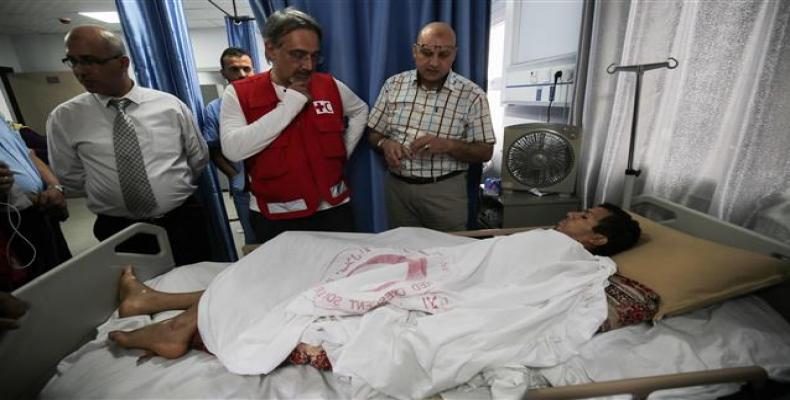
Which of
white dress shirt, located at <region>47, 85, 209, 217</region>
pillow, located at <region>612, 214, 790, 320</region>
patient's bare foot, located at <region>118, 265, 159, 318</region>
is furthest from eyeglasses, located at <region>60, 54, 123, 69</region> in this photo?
pillow, located at <region>612, 214, 790, 320</region>

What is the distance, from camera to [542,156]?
1.98m

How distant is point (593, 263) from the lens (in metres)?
1.22

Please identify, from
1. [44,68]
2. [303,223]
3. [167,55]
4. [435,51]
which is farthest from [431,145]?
[44,68]

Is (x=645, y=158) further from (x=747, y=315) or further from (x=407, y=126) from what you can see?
(x=407, y=126)

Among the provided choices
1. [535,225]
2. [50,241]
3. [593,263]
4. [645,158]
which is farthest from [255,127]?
[645,158]

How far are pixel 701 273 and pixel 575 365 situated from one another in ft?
1.87

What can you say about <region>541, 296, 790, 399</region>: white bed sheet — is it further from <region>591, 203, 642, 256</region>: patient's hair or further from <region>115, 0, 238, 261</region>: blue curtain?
<region>115, 0, 238, 261</region>: blue curtain

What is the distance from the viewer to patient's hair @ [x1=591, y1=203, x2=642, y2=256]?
1.39 meters

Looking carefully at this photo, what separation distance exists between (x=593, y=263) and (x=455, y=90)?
0.99m

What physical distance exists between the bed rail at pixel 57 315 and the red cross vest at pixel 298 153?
55 centimetres

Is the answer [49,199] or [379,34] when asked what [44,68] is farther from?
[379,34]

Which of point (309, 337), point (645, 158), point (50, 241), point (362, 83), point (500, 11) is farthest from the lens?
point (500, 11)

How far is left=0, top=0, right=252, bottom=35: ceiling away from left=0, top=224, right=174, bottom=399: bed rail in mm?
5097

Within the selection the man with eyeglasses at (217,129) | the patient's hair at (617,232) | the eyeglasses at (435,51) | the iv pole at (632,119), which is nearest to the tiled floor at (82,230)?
the man with eyeglasses at (217,129)
